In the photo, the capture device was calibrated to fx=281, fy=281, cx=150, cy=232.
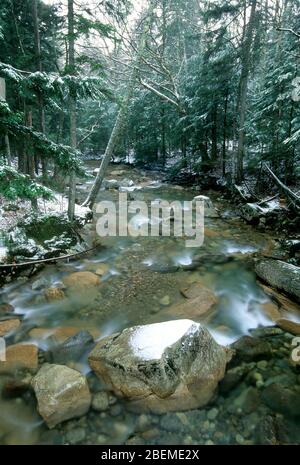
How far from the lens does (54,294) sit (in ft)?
18.1

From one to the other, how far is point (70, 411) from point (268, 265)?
4811 millimetres

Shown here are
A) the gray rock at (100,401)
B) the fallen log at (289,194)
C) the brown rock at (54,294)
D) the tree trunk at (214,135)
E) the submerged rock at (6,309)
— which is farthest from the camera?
the tree trunk at (214,135)

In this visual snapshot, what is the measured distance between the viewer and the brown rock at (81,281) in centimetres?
590

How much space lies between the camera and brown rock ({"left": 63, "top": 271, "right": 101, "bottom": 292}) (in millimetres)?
5898

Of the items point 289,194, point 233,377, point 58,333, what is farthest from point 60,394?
point 289,194

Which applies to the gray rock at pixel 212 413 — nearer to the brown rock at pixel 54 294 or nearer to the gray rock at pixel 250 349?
the gray rock at pixel 250 349

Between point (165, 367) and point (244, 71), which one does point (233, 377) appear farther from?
point (244, 71)

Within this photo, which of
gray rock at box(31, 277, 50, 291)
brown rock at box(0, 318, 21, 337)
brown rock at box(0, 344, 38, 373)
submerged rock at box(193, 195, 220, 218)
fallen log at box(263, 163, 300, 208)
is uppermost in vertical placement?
fallen log at box(263, 163, 300, 208)

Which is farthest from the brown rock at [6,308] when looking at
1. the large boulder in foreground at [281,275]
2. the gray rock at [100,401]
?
the large boulder in foreground at [281,275]

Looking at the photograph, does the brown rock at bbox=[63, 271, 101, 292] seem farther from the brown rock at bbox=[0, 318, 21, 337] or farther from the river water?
the brown rock at bbox=[0, 318, 21, 337]

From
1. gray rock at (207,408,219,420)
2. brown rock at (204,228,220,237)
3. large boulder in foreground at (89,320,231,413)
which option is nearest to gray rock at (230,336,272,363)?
large boulder in foreground at (89,320,231,413)

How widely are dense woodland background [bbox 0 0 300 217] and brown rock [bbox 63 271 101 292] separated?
2.11 metres

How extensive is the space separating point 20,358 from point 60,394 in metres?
1.12

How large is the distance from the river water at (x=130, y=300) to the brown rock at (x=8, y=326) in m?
0.16
